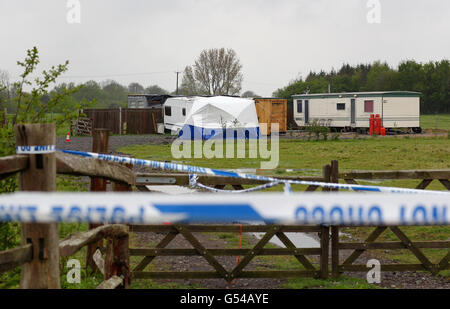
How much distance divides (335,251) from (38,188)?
487cm

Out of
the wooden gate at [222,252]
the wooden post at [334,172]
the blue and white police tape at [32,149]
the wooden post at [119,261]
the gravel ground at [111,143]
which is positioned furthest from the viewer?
the gravel ground at [111,143]

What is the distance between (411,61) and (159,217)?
75.4 m

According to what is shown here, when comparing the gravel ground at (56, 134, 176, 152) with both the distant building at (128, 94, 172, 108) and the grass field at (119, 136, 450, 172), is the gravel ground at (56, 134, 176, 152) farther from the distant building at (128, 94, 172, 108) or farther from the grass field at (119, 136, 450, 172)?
the distant building at (128, 94, 172, 108)

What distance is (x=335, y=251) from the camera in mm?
7188

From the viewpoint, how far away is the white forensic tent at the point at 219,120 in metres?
35.6

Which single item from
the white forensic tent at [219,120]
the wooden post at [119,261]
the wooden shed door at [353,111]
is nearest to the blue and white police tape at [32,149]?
the wooden post at [119,261]

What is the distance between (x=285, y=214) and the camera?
2.84 metres

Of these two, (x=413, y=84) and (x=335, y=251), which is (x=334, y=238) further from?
(x=413, y=84)

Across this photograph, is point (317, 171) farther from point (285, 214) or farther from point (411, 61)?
point (411, 61)

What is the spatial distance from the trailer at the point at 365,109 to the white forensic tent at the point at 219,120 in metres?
3.88

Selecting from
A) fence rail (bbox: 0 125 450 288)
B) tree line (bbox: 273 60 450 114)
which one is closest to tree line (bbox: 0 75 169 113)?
fence rail (bbox: 0 125 450 288)

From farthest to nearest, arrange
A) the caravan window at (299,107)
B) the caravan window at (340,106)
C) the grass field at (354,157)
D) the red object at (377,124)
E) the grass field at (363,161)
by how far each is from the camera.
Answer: the caravan window at (299,107)
the caravan window at (340,106)
the red object at (377,124)
the grass field at (354,157)
the grass field at (363,161)

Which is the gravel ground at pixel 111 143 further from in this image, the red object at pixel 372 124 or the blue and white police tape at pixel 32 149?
the blue and white police tape at pixel 32 149

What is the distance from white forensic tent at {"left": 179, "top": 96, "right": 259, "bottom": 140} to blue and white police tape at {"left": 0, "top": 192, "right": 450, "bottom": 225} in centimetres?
3225
